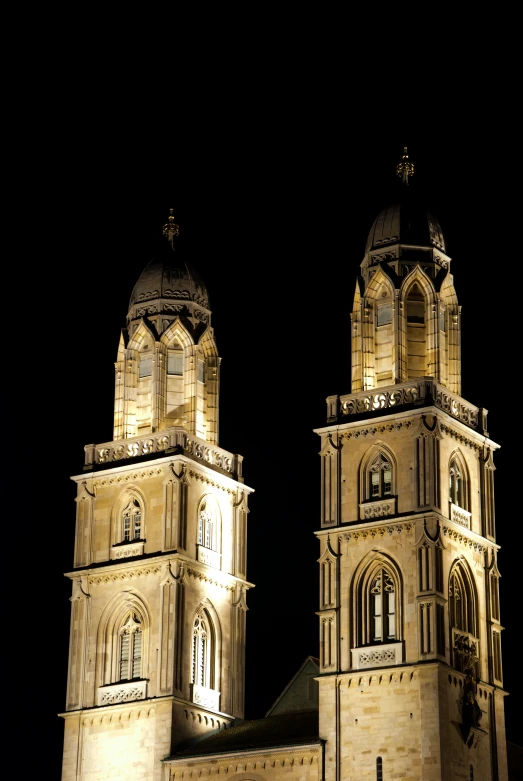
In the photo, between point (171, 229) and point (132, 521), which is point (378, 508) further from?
point (171, 229)

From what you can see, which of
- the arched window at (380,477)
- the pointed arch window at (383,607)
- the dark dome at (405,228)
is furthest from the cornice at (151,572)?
the dark dome at (405,228)

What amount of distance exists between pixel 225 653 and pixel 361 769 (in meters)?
11.7

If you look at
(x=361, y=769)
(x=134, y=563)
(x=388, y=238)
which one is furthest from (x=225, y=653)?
(x=388, y=238)

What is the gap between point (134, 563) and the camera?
7975 centimetres

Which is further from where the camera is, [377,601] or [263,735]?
[263,735]

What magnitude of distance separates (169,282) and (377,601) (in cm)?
1880

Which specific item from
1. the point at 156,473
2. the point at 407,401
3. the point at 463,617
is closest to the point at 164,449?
the point at 156,473

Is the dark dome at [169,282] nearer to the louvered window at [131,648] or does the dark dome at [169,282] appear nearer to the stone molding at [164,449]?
the stone molding at [164,449]

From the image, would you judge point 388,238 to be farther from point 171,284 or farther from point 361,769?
point 361,769

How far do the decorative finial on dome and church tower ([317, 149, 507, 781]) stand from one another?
37.0 feet

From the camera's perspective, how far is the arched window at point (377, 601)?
73.2m

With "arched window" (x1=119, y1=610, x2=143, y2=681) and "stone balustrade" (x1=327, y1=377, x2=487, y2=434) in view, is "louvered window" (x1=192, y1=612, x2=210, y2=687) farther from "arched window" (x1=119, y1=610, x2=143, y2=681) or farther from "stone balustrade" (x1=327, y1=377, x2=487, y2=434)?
"stone balustrade" (x1=327, y1=377, x2=487, y2=434)

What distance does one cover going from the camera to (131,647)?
79.2 m

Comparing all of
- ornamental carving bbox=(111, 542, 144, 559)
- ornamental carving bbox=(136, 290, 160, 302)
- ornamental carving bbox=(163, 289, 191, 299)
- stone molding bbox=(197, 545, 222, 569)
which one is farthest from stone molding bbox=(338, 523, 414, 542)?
ornamental carving bbox=(136, 290, 160, 302)
